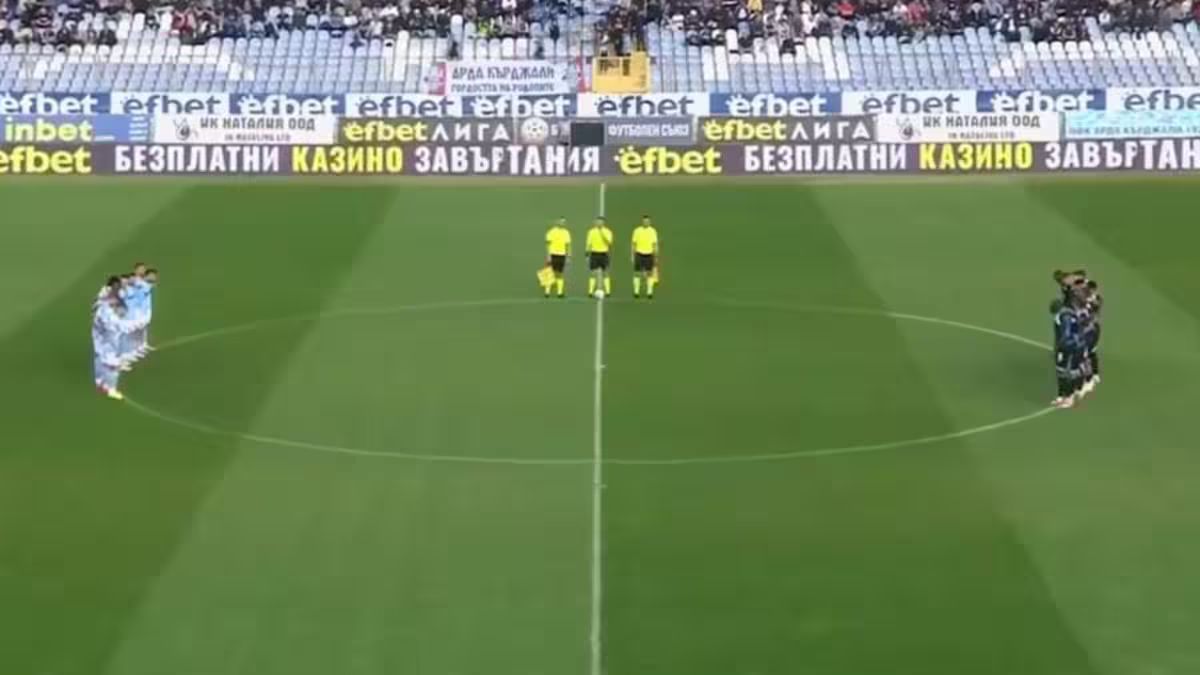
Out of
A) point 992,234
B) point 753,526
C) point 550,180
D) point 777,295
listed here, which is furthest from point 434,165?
point 753,526

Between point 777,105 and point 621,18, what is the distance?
32.9ft

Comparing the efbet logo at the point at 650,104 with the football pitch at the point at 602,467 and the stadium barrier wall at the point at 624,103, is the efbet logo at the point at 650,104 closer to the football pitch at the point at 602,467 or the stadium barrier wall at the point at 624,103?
the stadium barrier wall at the point at 624,103

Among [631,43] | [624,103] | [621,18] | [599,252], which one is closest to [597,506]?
[599,252]

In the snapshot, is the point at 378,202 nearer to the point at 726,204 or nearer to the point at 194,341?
the point at 726,204

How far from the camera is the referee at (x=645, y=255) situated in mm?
36156

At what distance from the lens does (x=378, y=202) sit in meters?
51.2

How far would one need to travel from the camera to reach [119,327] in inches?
1142

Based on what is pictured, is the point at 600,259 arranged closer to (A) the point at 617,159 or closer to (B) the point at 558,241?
(B) the point at 558,241

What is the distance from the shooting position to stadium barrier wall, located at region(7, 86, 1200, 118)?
6188 centimetres

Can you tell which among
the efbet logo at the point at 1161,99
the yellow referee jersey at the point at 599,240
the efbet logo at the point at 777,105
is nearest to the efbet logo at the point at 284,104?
the efbet logo at the point at 777,105

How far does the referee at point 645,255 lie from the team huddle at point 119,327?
8.75 m

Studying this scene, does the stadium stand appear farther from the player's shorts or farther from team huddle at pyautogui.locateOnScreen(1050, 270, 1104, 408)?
the player's shorts

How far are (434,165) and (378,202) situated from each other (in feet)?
19.3

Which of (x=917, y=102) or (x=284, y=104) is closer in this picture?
(x=917, y=102)
